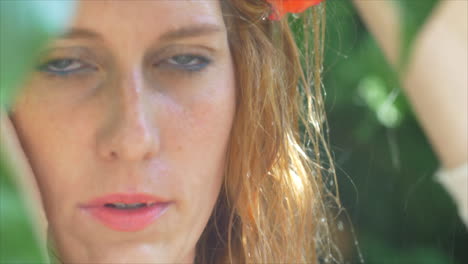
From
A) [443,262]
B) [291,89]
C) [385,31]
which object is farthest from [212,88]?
[443,262]

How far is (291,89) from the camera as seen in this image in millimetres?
1309

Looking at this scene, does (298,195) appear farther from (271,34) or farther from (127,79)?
(127,79)

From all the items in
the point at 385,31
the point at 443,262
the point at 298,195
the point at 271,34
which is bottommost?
the point at 443,262

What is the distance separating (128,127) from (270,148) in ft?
1.65

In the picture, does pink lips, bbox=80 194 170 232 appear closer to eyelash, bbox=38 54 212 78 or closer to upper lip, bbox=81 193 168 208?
upper lip, bbox=81 193 168 208

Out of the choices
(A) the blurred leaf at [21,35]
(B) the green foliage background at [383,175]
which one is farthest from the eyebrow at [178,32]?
(B) the green foliage background at [383,175]

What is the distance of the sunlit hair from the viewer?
3.89ft

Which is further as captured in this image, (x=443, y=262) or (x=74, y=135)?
(x=443, y=262)

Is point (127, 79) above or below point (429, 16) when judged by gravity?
below

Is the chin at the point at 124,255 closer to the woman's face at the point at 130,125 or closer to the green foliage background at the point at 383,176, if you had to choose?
the woman's face at the point at 130,125

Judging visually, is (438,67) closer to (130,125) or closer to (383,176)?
(130,125)

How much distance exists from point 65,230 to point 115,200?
0.10 metres

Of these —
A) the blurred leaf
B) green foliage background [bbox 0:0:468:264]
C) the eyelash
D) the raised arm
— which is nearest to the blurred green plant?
the blurred leaf

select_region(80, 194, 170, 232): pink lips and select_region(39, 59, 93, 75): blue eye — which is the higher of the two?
select_region(39, 59, 93, 75): blue eye
